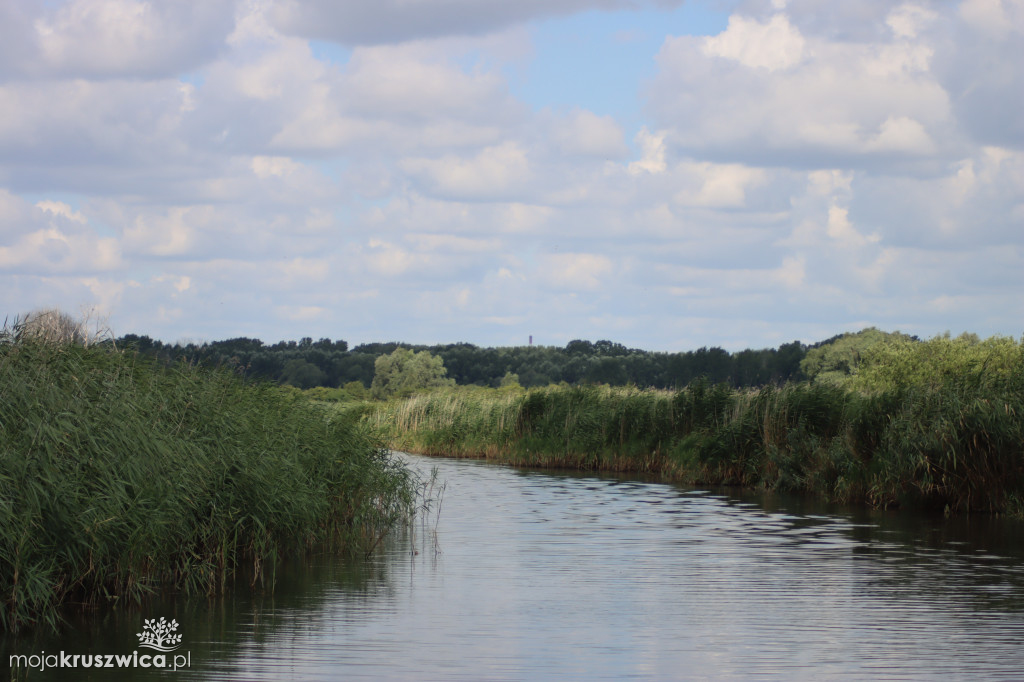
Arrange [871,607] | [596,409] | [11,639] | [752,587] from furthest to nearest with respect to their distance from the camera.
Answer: [596,409] → [752,587] → [871,607] → [11,639]

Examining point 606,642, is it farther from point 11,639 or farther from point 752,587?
point 11,639

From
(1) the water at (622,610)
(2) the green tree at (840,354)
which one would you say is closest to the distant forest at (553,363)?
(2) the green tree at (840,354)

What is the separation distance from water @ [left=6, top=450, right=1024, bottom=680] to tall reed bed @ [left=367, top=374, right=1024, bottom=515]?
157cm

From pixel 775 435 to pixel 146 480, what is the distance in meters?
19.4

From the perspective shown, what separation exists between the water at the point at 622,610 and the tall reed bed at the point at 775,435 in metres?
1.57

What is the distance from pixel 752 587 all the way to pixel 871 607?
1653 mm

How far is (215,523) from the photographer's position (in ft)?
41.4

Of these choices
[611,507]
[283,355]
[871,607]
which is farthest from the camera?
[283,355]

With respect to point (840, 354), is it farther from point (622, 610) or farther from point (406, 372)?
point (622, 610)

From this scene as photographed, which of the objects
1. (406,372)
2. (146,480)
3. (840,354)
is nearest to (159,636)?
(146,480)

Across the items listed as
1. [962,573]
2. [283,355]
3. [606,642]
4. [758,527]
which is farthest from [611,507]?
[283,355]

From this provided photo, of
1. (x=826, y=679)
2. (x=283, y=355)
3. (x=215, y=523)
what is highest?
(x=283, y=355)

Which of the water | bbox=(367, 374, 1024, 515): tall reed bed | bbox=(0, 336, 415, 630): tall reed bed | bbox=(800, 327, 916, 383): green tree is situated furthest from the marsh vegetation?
bbox=(800, 327, 916, 383): green tree

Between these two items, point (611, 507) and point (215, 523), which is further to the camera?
point (611, 507)
